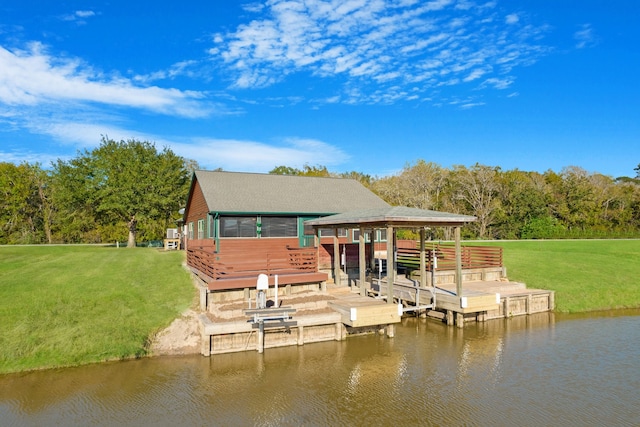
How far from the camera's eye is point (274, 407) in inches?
357

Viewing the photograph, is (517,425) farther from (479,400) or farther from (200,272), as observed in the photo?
(200,272)

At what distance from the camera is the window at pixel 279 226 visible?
23.4m

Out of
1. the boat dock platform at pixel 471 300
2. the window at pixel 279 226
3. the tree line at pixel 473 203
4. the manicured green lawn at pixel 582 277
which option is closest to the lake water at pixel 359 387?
the boat dock platform at pixel 471 300

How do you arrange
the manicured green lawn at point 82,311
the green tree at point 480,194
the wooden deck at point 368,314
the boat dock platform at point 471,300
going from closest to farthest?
the manicured green lawn at point 82,311 → the wooden deck at point 368,314 → the boat dock platform at point 471,300 → the green tree at point 480,194

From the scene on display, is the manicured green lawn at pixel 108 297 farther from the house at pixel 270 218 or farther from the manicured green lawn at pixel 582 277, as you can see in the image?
the house at pixel 270 218

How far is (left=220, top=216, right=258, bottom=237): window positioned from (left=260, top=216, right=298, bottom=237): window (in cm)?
51

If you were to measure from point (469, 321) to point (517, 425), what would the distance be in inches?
334

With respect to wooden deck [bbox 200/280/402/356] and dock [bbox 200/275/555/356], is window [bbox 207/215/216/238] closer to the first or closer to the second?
dock [bbox 200/275/555/356]

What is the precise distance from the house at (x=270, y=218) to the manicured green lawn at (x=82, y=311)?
6.37 feet

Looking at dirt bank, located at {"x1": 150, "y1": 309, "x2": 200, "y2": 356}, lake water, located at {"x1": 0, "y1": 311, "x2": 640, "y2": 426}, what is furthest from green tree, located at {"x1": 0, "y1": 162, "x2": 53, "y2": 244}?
lake water, located at {"x1": 0, "y1": 311, "x2": 640, "y2": 426}

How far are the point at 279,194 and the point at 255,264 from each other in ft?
34.2

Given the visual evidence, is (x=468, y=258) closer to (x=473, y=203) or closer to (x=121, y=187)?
(x=121, y=187)

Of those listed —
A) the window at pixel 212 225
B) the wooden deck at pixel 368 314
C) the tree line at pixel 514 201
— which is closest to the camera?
the wooden deck at pixel 368 314

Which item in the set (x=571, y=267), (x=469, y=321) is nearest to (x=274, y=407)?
(x=469, y=321)
